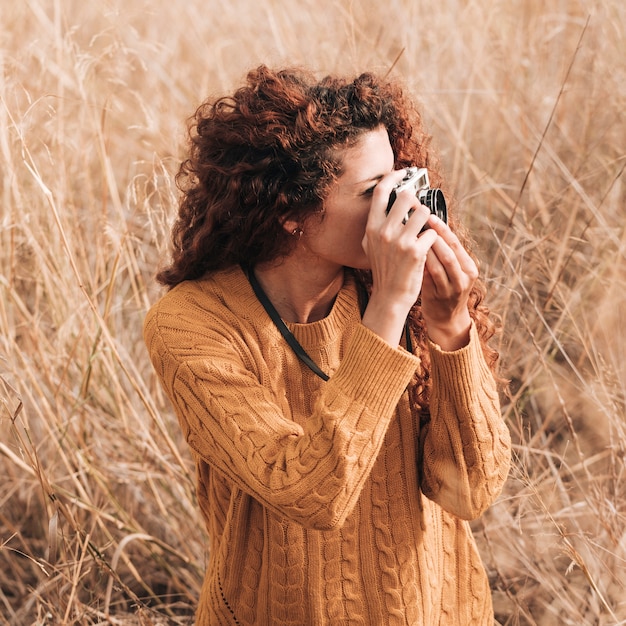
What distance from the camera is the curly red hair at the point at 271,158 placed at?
119cm

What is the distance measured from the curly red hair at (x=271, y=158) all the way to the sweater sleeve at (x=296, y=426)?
198mm

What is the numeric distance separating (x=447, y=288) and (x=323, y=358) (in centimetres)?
24

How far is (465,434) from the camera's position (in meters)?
1.19

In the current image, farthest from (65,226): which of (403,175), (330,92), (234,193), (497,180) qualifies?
(497,180)

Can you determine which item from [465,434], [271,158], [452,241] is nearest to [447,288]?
[452,241]

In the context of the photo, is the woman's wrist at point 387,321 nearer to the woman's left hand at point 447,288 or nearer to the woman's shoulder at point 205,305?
the woman's left hand at point 447,288

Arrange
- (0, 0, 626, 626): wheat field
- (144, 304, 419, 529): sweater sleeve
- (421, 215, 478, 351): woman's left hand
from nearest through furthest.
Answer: (144, 304, 419, 529): sweater sleeve → (421, 215, 478, 351): woman's left hand → (0, 0, 626, 626): wheat field

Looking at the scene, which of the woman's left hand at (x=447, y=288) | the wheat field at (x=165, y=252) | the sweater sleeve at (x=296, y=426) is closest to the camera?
the sweater sleeve at (x=296, y=426)

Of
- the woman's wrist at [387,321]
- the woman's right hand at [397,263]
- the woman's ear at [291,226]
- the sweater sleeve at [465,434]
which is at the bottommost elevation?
the sweater sleeve at [465,434]

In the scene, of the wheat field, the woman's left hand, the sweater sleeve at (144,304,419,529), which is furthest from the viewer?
the wheat field

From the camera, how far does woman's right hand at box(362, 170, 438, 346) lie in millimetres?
1068

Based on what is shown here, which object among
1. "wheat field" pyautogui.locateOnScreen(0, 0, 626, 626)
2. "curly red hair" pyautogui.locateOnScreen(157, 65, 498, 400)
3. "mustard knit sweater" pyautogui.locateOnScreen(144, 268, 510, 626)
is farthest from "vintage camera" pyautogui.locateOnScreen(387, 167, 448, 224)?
"wheat field" pyautogui.locateOnScreen(0, 0, 626, 626)

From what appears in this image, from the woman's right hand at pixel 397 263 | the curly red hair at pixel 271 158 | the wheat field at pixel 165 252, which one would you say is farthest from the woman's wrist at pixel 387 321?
the wheat field at pixel 165 252

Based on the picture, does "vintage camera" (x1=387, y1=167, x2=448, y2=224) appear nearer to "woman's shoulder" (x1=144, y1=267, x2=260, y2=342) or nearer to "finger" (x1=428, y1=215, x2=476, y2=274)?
"finger" (x1=428, y1=215, x2=476, y2=274)
